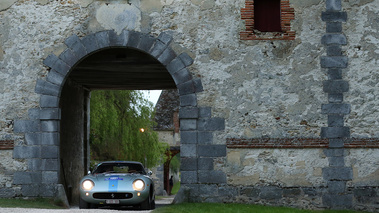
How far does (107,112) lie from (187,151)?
36.3ft

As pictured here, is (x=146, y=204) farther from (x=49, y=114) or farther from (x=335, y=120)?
(x=335, y=120)

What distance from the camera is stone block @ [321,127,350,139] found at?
1309 centimetres

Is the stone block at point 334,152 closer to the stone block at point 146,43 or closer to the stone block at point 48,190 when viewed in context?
the stone block at point 146,43

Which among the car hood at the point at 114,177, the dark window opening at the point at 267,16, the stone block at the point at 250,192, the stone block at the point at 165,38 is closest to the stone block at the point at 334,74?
the dark window opening at the point at 267,16

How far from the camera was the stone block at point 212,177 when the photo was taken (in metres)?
13.1

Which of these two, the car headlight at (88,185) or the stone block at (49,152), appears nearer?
the car headlight at (88,185)

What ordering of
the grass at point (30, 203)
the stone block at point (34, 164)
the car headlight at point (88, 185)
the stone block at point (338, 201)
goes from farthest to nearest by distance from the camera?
the stone block at point (34, 164)
the stone block at point (338, 201)
the car headlight at point (88, 185)
the grass at point (30, 203)

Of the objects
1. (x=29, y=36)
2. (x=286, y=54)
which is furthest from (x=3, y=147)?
(x=286, y=54)

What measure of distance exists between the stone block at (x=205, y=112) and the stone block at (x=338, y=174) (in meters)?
2.75

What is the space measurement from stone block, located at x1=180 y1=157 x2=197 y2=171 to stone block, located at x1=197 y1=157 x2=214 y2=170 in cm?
9

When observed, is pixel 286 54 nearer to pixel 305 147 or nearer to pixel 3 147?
pixel 305 147

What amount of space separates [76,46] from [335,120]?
19.4 feet

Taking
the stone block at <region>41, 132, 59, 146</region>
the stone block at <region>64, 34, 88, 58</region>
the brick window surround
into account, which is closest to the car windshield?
the stone block at <region>41, 132, 59, 146</region>

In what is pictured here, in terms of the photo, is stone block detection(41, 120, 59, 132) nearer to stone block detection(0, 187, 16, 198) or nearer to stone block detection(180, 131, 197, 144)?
stone block detection(0, 187, 16, 198)
